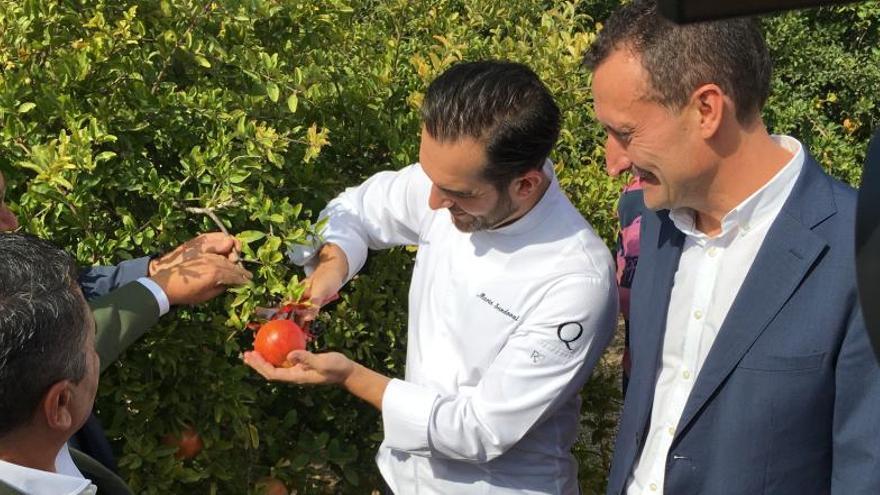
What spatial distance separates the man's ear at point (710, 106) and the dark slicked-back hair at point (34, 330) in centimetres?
122

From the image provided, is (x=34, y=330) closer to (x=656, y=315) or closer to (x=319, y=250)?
(x=319, y=250)

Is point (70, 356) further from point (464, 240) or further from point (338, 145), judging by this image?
point (338, 145)

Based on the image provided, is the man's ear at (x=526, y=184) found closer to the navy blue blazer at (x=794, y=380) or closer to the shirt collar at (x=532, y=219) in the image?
the shirt collar at (x=532, y=219)

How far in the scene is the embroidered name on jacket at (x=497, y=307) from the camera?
2.47 meters

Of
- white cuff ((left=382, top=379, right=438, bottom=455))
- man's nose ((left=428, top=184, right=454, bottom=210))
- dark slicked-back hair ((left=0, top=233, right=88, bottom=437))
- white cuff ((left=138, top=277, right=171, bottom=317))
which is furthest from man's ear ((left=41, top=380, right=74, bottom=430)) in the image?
man's nose ((left=428, top=184, right=454, bottom=210))

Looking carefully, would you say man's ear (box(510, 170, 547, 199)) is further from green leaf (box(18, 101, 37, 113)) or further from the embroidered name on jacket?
green leaf (box(18, 101, 37, 113))

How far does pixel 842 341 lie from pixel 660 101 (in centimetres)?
58

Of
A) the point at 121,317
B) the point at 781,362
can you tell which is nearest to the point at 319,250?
the point at 121,317

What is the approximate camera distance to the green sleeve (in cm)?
231

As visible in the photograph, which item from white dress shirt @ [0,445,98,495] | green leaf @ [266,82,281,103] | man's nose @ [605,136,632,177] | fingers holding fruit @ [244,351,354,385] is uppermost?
man's nose @ [605,136,632,177]

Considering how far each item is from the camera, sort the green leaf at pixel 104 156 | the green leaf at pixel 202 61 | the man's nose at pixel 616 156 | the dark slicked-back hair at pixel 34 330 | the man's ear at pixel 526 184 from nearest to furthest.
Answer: the dark slicked-back hair at pixel 34 330
the man's nose at pixel 616 156
the green leaf at pixel 104 156
the man's ear at pixel 526 184
the green leaf at pixel 202 61

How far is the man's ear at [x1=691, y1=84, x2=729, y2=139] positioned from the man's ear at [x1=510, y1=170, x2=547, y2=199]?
504 millimetres

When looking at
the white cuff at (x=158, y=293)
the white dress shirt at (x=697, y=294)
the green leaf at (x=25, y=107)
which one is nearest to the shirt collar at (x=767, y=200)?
the white dress shirt at (x=697, y=294)

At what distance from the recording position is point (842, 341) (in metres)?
2.00
